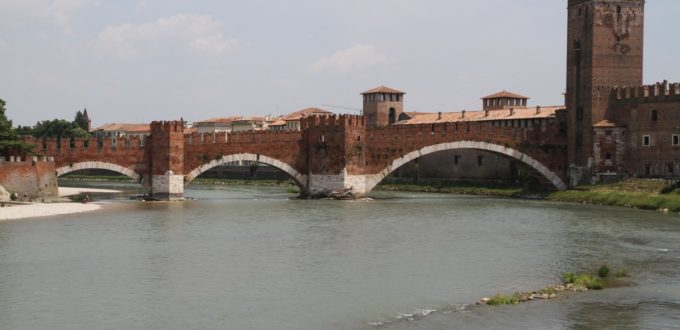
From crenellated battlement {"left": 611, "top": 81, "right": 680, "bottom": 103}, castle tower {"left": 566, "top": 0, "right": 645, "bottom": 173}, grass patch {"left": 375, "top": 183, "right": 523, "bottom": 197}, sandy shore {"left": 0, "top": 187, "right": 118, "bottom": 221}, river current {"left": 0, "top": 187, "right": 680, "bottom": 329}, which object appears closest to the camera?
river current {"left": 0, "top": 187, "right": 680, "bottom": 329}

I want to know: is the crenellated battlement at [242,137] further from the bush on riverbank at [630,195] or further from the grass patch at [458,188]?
the bush on riverbank at [630,195]

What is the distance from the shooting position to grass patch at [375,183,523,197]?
46031 millimetres

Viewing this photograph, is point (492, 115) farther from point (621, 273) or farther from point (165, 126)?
point (621, 273)

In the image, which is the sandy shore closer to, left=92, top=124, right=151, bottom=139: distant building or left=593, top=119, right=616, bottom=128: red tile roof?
left=593, top=119, right=616, bottom=128: red tile roof

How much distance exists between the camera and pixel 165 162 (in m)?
38.2

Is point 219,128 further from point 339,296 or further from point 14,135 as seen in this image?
point 339,296

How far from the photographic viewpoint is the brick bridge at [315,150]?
38.2 meters

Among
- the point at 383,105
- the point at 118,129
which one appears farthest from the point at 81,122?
the point at 383,105

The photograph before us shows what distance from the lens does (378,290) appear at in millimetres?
17297

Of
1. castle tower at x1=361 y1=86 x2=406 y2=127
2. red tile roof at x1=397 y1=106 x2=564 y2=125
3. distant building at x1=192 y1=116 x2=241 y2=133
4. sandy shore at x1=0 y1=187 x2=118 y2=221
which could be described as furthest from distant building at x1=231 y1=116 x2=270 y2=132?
sandy shore at x1=0 y1=187 x2=118 y2=221

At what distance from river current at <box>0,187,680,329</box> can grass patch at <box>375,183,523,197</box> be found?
43.6 feet

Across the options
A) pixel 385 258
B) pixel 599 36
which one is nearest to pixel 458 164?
pixel 599 36

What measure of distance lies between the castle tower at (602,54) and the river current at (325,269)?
32.1 ft

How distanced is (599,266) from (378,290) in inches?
223
